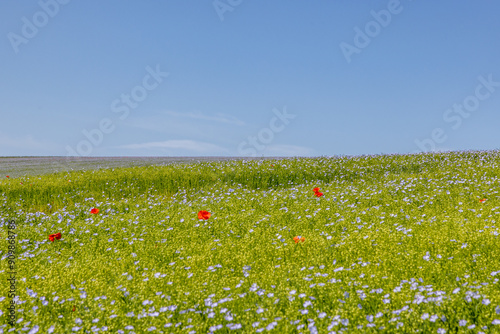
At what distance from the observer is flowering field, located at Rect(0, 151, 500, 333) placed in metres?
4.82

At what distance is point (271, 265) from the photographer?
684cm

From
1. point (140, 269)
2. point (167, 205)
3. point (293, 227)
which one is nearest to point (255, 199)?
point (167, 205)

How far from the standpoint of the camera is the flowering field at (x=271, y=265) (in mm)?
4816

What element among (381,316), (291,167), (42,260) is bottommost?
(42,260)

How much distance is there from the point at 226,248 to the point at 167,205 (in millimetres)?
6180

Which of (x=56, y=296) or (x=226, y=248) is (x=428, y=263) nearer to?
(x=226, y=248)

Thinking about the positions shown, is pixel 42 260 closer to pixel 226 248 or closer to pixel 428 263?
pixel 226 248

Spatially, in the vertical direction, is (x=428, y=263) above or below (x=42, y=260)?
above

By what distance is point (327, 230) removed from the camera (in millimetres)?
9039

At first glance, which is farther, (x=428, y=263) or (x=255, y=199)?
(x=255, y=199)

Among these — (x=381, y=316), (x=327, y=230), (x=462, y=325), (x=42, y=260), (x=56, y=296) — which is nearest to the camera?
(x=462, y=325)

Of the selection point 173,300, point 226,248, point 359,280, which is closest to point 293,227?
point 226,248

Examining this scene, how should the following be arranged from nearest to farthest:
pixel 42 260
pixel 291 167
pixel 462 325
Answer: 1. pixel 462 325
2. pixel 42 260
3. pixel 291 167

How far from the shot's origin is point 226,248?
26.1 ft
